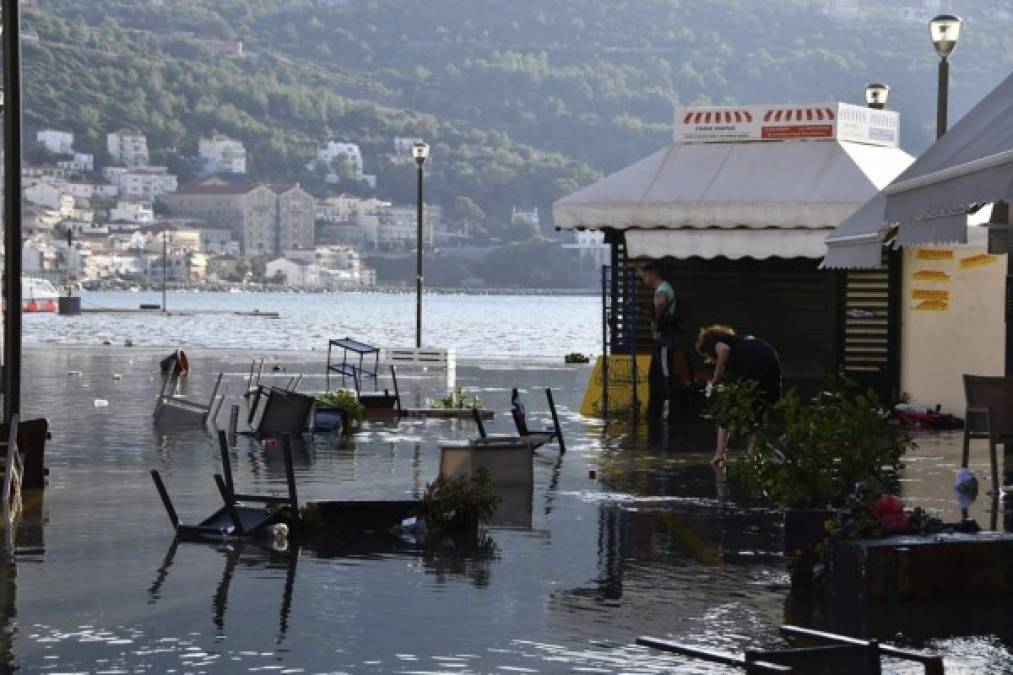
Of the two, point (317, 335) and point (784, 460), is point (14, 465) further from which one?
point (317, 335)

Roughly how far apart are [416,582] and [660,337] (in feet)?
44.2

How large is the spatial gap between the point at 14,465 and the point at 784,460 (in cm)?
567

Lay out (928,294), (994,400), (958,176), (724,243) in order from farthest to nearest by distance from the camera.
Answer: (928,294)
(724,243)
(994,400)
(958,176)

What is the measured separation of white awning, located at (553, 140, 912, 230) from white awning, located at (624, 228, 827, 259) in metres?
0.11

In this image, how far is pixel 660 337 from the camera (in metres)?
24.5

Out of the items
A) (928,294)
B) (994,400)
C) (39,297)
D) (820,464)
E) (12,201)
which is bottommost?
(39,297)

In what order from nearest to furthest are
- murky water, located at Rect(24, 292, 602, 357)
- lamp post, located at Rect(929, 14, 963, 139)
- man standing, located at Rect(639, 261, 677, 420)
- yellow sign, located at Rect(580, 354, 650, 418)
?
1. man standing, located at Rect(639, 261, 677, 420)
2. lamp post, located at Rect(929, 14, 963, 139)
3. yellow sign, located at Rect(580, 354, 650, 418)
4. murky water, located at Rect(24, 292, 602, 357)

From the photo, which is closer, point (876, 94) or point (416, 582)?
point (416, 582)

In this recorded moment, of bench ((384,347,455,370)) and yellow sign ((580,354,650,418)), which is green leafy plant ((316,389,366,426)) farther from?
bench ((384,347,455,370))

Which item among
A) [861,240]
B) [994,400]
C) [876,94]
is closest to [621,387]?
[876,94]

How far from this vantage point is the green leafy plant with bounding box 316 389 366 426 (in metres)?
23.0

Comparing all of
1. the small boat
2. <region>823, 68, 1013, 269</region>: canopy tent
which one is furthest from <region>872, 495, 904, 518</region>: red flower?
the small boat

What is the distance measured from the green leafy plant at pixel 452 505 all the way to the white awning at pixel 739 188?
12.6 metres

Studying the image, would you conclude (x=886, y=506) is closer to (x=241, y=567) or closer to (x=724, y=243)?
(x=241, y=567)
